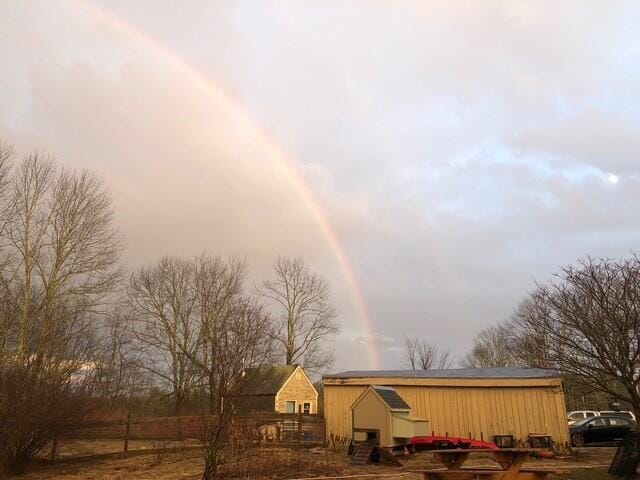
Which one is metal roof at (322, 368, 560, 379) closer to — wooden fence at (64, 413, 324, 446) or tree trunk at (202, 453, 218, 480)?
wooden fence at (64, 413, 324, 446)

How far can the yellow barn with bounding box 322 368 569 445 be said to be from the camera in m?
23.0

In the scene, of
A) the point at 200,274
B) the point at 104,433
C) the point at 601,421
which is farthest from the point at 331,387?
the point at 200,274

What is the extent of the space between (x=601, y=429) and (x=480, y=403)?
5818mm

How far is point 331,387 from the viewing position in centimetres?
2630

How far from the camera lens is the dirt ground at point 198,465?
44.5ft

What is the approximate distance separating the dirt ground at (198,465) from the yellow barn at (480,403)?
8.58 feet

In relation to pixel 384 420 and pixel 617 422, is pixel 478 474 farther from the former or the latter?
pixel 617 422

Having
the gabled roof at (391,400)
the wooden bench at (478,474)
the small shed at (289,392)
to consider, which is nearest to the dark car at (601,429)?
the gabled roof at (391,400)

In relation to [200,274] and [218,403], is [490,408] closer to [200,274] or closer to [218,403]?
[218,403]

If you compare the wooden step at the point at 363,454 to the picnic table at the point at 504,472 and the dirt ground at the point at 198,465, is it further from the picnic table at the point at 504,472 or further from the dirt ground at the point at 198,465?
the picnic table at the point at 504,472

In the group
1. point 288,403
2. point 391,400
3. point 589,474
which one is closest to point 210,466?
point 391,400

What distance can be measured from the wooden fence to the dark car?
11.8 metres

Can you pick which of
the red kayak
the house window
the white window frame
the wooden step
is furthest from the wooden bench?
the house window

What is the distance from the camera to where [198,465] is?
16484mm
